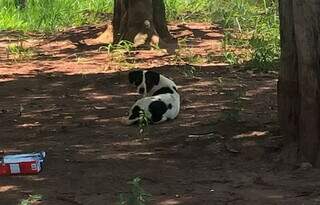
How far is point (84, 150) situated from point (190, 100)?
225 cm

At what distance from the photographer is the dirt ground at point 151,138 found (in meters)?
4.52

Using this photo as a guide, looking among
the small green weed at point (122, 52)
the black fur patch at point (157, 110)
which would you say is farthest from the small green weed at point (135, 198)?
the small green weed at point (122, 52)

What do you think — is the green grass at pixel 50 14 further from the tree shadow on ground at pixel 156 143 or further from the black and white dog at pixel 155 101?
the black and white dog at pixel 155 101

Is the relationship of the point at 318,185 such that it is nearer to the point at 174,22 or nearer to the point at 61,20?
the point at 174,22

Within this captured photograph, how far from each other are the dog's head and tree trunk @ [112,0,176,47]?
4244 mm

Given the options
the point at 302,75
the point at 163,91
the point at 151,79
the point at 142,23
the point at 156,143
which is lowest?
the point at 156,143

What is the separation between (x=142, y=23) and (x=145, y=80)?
4.57m

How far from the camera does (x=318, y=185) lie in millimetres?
4461

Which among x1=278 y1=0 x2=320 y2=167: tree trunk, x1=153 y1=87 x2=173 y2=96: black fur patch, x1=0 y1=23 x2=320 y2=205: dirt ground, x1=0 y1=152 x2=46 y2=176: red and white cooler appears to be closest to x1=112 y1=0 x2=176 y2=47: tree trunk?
x1=0 y1=23 x2=320 y2=205: dirt ground

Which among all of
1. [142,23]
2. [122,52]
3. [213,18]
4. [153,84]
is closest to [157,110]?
[153,84]

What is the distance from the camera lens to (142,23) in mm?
11445

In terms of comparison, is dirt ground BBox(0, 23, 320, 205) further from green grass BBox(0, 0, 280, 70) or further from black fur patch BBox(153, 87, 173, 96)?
green grass BBox(0, 0, 280, 70)

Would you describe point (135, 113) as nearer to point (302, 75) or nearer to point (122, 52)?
point (302, 75)

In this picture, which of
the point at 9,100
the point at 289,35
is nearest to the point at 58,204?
the point at 289,35
